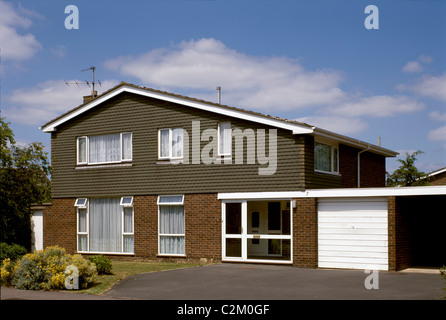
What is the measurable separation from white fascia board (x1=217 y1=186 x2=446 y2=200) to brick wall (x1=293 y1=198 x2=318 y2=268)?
273 mm

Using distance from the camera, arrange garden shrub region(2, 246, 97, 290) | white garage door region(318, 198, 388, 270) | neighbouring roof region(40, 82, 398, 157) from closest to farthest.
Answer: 1. garden shrub region(2, 246, 97, 290)
2. white garage door region(318, 198, 388, 270)
3. neighbouring roof region(40, 82, 398, 157)

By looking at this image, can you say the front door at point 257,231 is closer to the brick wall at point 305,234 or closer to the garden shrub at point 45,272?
the brick wall at point 305,234

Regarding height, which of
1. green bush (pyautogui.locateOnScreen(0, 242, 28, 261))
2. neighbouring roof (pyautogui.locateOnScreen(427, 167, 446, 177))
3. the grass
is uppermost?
neighbouring roof (pyautogui.locateOnScreen(427, 167, 446, 177))

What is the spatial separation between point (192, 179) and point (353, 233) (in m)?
6.37

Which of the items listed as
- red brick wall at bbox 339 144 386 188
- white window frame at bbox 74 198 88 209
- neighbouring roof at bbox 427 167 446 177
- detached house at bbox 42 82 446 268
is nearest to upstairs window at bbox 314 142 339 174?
detached house at bbox 42 82 446 268

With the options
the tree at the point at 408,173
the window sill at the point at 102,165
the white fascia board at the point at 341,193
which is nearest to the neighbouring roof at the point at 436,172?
the tree at the point at 408,173

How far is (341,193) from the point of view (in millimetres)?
Result: 18484

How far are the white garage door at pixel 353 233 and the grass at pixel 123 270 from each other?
15.6 ft

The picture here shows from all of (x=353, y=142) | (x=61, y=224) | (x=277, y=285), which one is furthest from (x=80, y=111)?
(x=277, y=285)

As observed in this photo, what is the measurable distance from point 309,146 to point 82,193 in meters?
10.3

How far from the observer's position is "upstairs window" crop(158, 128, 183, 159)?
21953 millimetres

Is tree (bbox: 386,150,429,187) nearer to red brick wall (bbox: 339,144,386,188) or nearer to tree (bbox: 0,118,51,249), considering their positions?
red brick wall (bbox: 339,144,386,188)
